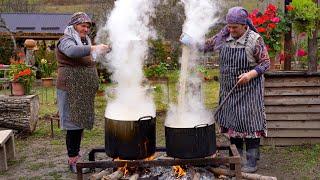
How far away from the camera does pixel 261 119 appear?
4348 millimetres

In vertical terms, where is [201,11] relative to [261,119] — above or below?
above

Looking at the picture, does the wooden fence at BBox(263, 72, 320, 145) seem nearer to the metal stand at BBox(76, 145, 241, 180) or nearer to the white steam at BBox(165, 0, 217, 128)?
the white steam at BBox(165, 0, 217, 128)

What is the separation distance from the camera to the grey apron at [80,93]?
4.50m

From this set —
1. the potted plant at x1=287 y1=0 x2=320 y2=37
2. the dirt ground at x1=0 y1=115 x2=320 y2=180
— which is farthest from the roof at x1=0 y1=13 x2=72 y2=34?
the potted plant at x1=287 y1=0 x2=320 y2=37

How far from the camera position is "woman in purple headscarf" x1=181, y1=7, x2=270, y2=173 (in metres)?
4.17

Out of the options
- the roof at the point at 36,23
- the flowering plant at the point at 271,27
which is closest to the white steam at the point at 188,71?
the flowering plant at the point at 271,27

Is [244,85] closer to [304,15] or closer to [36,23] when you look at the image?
[304,15]

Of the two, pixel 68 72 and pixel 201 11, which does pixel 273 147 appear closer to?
pixel 201 11

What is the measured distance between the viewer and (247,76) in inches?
160

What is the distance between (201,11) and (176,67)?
9.06 metres

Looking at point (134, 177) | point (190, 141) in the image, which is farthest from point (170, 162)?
point (134, 177)

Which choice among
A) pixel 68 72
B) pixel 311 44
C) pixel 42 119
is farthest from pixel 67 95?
pixel 42 119

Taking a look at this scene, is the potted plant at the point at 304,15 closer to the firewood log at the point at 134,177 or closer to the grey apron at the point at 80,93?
the grey apron at the point at 80,93

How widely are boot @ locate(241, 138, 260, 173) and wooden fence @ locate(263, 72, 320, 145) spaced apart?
1.03 m
